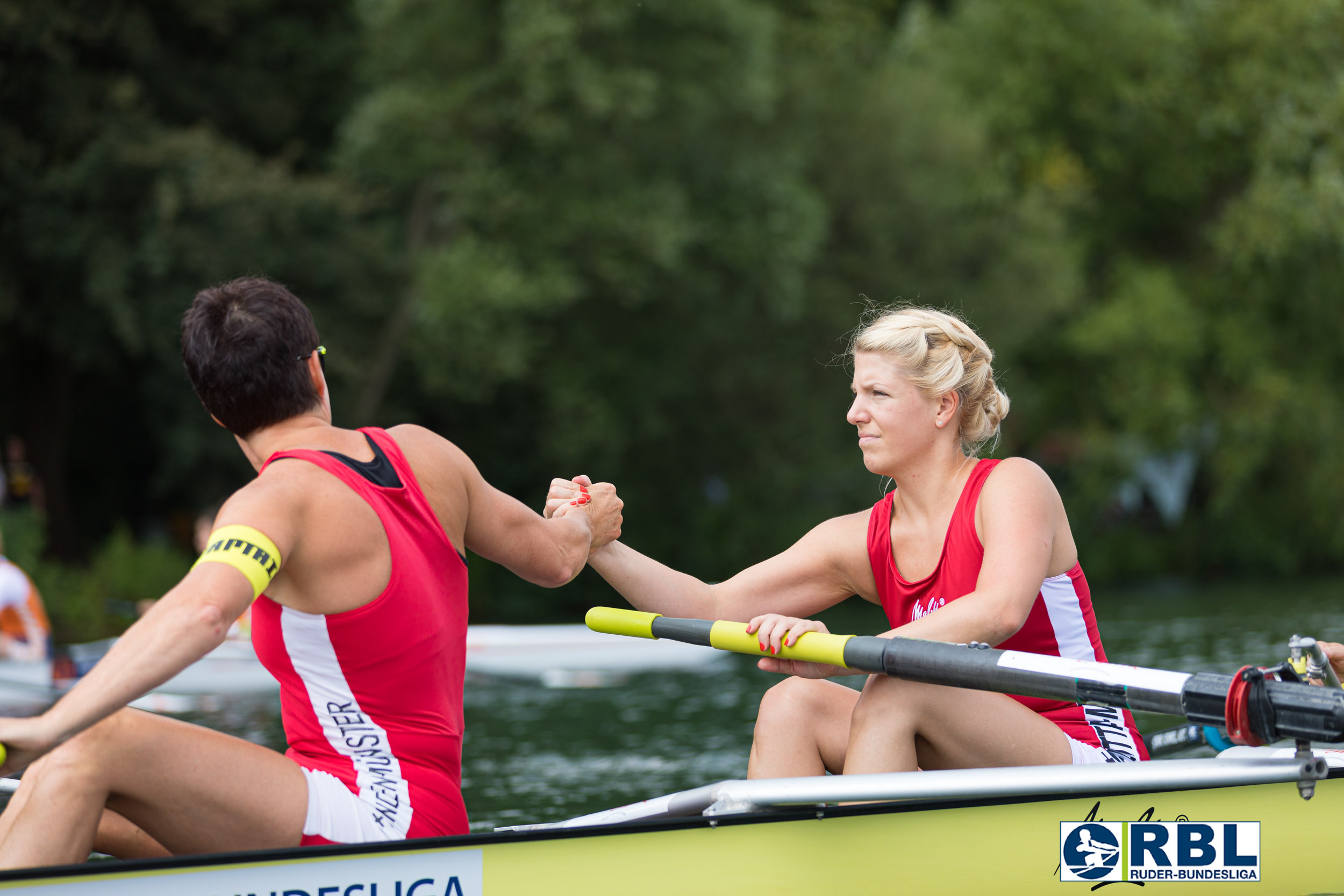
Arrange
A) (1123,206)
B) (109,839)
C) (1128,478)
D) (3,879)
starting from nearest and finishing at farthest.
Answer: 1. (3,879)
2. (109,839)
3. (1128,478)
4. (1123,206)

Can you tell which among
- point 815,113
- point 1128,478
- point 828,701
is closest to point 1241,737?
point 828,701

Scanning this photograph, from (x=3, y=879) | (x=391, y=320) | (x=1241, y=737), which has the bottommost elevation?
(x=3, y=879)

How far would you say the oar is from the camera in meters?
2.78

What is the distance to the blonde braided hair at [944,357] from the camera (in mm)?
3391

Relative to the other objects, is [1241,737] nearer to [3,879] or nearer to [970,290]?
[3,879]

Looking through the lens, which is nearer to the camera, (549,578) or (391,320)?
(549,578)

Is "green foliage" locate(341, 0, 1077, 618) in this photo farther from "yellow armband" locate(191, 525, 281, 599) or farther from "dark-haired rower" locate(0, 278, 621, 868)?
"yellow armband" locate(191, 525, 281, 599)

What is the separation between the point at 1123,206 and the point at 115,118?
15.5m

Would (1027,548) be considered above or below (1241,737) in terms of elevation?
above

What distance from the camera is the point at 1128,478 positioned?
22.2 m

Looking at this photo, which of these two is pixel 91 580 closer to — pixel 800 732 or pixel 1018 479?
pixel 800 732

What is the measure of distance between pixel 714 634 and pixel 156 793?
1.33 metres

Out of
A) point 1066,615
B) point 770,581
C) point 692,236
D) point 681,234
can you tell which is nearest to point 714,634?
point 770,581

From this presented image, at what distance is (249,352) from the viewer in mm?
2643
